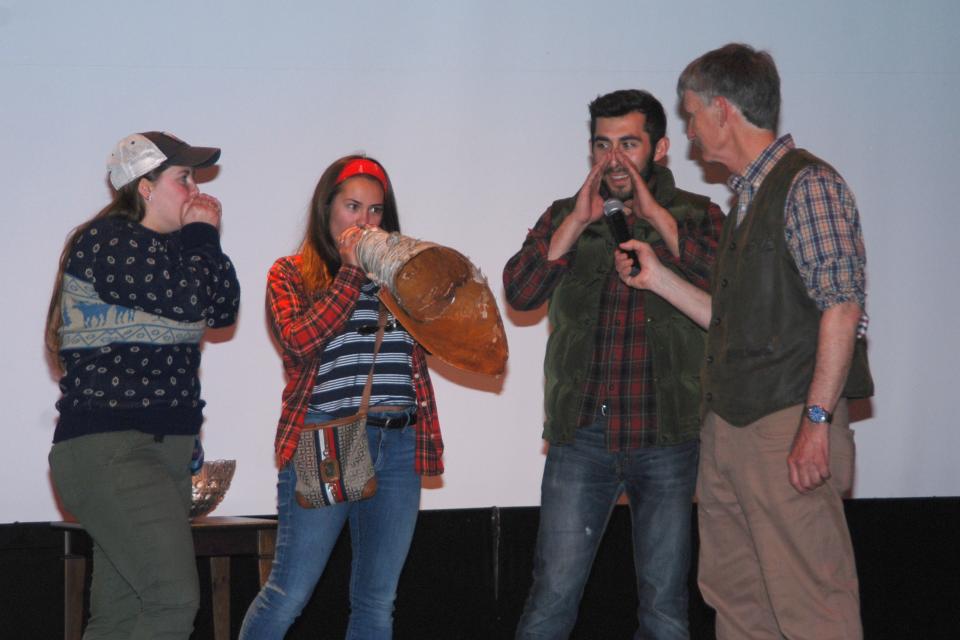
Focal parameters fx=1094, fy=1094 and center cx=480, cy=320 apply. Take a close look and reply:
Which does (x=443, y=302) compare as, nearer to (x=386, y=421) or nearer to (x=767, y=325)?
(x=386, y=421)

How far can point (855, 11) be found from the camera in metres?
4.06

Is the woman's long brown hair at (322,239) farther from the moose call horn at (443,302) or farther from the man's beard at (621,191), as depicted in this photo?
the man's beard at (621,191)

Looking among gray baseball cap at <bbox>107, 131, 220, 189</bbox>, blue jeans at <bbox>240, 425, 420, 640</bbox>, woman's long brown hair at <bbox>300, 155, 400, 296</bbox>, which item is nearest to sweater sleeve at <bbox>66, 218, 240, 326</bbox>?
gray baseball cap at <bbox>107, 131, 220, 189</bbox>

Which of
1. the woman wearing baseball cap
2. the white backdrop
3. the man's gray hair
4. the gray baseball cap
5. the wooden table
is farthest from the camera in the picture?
the white backdrop

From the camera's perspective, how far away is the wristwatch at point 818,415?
2.24m

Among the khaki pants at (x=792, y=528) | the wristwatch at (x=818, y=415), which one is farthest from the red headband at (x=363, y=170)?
the wristwatch at (x=818, y=415)

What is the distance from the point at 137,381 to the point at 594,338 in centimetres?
114

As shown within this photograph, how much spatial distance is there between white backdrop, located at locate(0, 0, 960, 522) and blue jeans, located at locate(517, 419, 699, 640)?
1056 mm

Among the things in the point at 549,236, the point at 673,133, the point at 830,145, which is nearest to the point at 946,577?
the point at 830,145

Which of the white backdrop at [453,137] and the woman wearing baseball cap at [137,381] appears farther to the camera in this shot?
the white backdrop at [453,137]

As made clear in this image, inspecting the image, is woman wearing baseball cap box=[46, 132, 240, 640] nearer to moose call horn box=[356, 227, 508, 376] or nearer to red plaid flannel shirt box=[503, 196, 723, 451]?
moose call horn box=[356, 227, 508, 376]

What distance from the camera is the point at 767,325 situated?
2371mm

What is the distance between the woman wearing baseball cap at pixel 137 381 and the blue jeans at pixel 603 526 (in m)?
0.87

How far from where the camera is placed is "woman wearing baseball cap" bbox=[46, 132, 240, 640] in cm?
245
